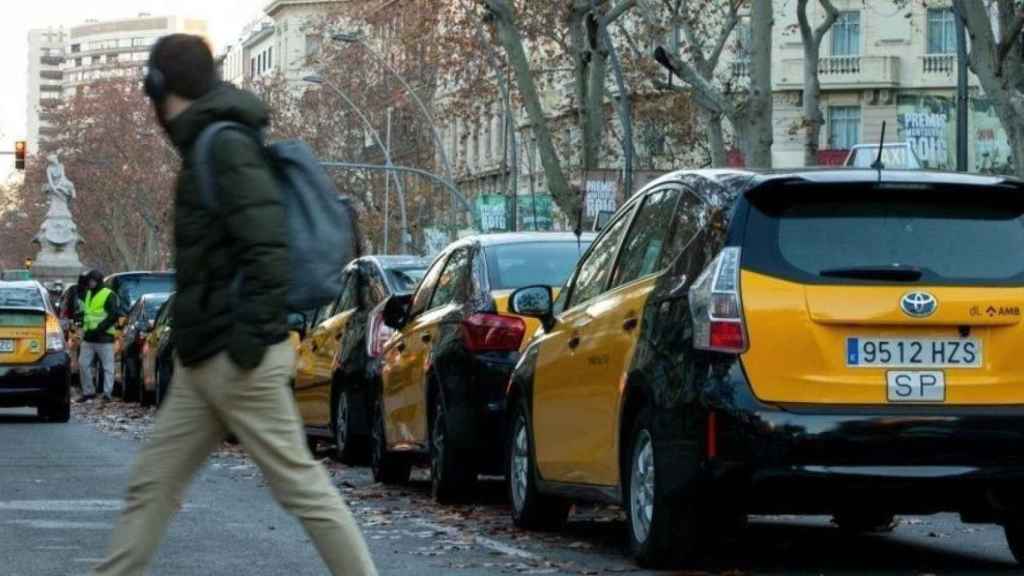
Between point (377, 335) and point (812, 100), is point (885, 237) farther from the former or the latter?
point (812, 100)

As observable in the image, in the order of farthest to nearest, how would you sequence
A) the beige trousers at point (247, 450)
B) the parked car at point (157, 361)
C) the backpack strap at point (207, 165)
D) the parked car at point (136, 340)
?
1. the parked car at point (136, 340)
2. the parked car at point (157, 361)
3. the backpack strap at point (207, 165)
4. the beige trousers at point (247, 450)

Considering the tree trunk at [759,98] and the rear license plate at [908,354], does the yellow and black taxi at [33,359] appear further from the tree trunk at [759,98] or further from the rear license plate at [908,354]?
the rear license plate at [908,354]

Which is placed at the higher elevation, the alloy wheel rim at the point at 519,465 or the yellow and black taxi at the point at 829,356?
the yellow and black taxi at the point at 829,356

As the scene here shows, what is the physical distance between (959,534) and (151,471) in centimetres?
648

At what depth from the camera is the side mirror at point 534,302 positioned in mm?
11891

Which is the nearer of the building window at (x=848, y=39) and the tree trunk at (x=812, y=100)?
the tree trunk at (x=812, y=100)

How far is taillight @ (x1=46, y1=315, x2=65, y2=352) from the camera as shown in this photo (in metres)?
27.0

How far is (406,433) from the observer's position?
15.5 m

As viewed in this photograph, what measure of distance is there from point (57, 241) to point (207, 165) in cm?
7581

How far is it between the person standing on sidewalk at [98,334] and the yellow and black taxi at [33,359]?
4.64 meters

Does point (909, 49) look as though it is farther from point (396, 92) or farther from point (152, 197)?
point (152, 197)

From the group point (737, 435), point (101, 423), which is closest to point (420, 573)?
point (737, 435)

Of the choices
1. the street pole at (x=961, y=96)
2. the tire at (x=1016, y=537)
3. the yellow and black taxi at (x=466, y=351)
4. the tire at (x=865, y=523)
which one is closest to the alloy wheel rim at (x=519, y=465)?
the yellow and black taxi at (x=466, y=351)

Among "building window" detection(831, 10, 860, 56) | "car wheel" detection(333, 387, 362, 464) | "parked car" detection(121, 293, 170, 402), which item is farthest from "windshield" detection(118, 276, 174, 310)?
"building window" detection(831, 10, 860, 56)
